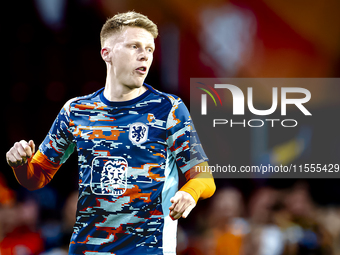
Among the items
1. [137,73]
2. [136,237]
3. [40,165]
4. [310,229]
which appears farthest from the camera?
[310,229]

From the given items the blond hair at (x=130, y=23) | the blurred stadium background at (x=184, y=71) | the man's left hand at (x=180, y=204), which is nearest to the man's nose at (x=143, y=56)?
the blond hair at (x=130, y=23)

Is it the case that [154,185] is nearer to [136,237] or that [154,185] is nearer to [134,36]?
[136,237]

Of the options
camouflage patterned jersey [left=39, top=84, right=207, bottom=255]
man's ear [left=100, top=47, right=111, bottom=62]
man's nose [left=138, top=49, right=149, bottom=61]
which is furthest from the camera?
man's ear [left=100, top=47, right=111, bottom=62]

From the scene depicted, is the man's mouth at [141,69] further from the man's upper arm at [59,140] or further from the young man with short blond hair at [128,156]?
the man's upper arm at [59,140]

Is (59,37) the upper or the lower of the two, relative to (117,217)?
upper

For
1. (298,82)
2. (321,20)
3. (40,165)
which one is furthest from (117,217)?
(321,20)

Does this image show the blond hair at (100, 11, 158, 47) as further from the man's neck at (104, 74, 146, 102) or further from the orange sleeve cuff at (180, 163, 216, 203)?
the orange sleeve cuff at (180, 163, 216, 203)

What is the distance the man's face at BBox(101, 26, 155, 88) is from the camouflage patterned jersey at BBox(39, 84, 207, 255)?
132 mm

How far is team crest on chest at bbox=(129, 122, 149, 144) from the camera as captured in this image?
2.32 m

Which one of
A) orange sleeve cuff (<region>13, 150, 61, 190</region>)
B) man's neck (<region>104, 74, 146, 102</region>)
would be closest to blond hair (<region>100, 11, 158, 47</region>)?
man's neck (<region>104, 74, 146, 102</region>)

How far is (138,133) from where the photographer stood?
7.65 ft

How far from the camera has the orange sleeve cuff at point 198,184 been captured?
2.12m

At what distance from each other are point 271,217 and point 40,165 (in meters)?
2.67

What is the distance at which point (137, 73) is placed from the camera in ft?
7.92
